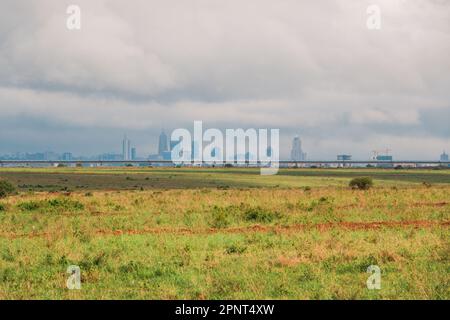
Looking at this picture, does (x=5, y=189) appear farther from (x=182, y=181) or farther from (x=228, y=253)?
(x=182, y=181)

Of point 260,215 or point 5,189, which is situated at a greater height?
point 5,189

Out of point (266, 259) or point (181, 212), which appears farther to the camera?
point (181, 212)

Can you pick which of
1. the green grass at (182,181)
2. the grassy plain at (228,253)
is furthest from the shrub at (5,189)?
the green grass at (182,181)

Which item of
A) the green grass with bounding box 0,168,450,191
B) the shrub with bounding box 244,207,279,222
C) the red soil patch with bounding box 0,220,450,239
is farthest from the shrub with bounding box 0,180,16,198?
the shrub with bounding box 244,207,279,222

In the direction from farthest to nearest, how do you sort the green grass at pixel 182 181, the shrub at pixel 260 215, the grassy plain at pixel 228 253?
the green grass at pixel 182 181 → the shrub at pixel 260 215 → the grassy plain at pixel 228 253

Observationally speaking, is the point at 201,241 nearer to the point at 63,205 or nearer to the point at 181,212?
the point at 181,212

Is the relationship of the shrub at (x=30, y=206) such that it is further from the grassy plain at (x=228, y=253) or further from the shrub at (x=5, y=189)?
the shrub at (x=5, y=189)

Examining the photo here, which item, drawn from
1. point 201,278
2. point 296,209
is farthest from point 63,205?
point 201,278

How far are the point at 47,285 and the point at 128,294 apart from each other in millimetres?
2292

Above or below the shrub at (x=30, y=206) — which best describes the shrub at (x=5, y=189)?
above

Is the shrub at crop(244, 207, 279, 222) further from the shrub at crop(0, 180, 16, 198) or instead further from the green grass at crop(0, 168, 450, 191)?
the green grass at crop(0, 168, 450, 191)

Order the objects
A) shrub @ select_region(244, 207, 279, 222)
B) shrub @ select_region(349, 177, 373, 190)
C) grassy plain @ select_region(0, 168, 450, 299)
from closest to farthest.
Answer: grassy plain @ select_region(0, 168, 450, 299)
shrub @ select_region(244, 207, 279, 222)
shrub @ select_region(349, 177, 373, 190)

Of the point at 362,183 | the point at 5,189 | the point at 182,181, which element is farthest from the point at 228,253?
the point at 182,181
